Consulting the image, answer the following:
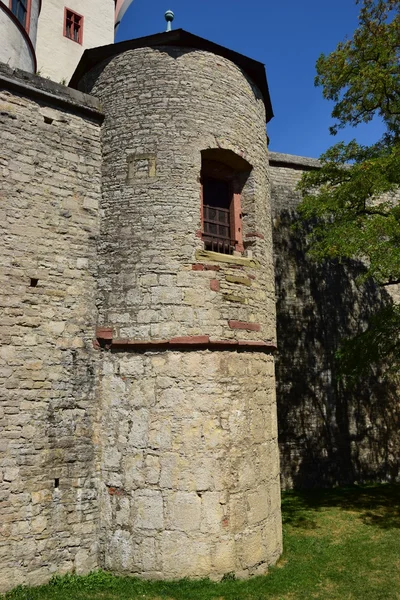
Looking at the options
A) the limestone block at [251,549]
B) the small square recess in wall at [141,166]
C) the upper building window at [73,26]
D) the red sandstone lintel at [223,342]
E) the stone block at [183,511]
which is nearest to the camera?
the stone block at [183,511]

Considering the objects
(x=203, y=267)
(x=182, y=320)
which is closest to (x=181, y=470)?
(x=182, y=320)

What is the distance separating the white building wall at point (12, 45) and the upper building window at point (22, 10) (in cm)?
60

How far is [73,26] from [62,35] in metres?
0.79

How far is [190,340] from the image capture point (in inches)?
241

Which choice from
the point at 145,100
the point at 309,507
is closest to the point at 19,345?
the point at 145,100

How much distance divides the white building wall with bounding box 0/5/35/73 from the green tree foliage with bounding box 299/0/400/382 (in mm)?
6271

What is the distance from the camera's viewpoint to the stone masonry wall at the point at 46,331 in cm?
559

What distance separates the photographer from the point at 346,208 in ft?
31.9

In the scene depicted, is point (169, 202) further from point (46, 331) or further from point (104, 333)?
point (46, 331)

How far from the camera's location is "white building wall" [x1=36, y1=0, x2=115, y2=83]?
42.2ft

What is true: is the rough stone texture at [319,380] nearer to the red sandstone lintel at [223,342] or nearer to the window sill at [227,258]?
the window sill at [227,258]

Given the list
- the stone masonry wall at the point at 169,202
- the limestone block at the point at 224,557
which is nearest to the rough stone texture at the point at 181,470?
the limestone block at the point at 224,557

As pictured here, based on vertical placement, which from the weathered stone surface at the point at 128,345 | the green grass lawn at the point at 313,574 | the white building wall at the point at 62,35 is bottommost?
the green grass lawn at the point at 313,574

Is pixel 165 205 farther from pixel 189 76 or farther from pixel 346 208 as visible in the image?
pixel 346 208
